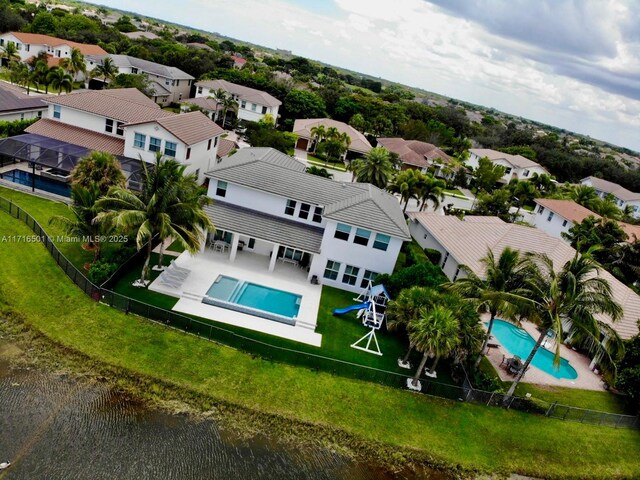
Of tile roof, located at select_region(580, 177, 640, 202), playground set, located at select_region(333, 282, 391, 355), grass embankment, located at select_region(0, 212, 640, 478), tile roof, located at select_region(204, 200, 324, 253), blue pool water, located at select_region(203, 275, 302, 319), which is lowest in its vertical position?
grass embankment, located at select_region(0, 212, 640, 478)

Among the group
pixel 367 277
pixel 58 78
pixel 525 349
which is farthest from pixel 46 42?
pixel 525 349

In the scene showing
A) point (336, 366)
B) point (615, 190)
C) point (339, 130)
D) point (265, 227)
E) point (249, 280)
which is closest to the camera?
point (336, 366)

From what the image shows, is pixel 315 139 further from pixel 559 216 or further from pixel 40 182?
pixel 40 182

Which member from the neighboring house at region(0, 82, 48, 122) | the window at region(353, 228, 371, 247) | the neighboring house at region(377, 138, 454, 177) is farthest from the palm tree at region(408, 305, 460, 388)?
the neighboring house at region(377, 138, 454, 177)

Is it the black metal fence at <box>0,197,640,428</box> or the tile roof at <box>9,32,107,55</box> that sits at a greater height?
the tile roof at <box>9,32,107,55</box>

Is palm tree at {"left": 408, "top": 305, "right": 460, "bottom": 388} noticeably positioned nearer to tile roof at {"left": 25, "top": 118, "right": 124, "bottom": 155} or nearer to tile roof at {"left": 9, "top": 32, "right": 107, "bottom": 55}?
tile roof at {"left": 25, "top": 118, "right": 124, "bottom": 155}

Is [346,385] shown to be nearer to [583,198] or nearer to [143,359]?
[143,359]
